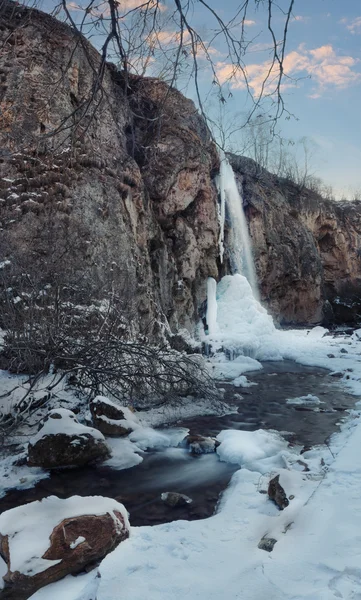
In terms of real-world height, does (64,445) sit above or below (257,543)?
below

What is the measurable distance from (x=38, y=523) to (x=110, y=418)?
9.47 ft

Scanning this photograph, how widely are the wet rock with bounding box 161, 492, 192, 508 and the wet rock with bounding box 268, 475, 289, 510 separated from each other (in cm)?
81

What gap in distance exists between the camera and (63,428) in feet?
14.9

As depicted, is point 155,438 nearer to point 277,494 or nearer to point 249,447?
point 249,447

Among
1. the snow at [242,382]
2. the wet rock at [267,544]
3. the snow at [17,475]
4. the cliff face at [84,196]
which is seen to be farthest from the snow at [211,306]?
the wet rock at [267,544]

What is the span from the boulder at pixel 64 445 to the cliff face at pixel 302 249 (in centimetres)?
1695

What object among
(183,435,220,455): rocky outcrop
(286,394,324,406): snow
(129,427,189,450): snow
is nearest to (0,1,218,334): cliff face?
(129,427,189,450): snow

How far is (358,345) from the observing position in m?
15.7

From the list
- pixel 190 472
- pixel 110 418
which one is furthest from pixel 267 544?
pixel 110 418

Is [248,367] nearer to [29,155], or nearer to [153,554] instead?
[29,155]

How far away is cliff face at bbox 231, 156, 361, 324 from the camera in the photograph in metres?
22.5

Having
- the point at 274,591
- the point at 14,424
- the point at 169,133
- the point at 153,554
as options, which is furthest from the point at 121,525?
the point at 169,133

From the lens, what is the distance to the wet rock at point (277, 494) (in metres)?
3.15

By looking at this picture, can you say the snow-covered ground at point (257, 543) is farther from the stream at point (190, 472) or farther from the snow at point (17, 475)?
the snow at point (17, 475)
